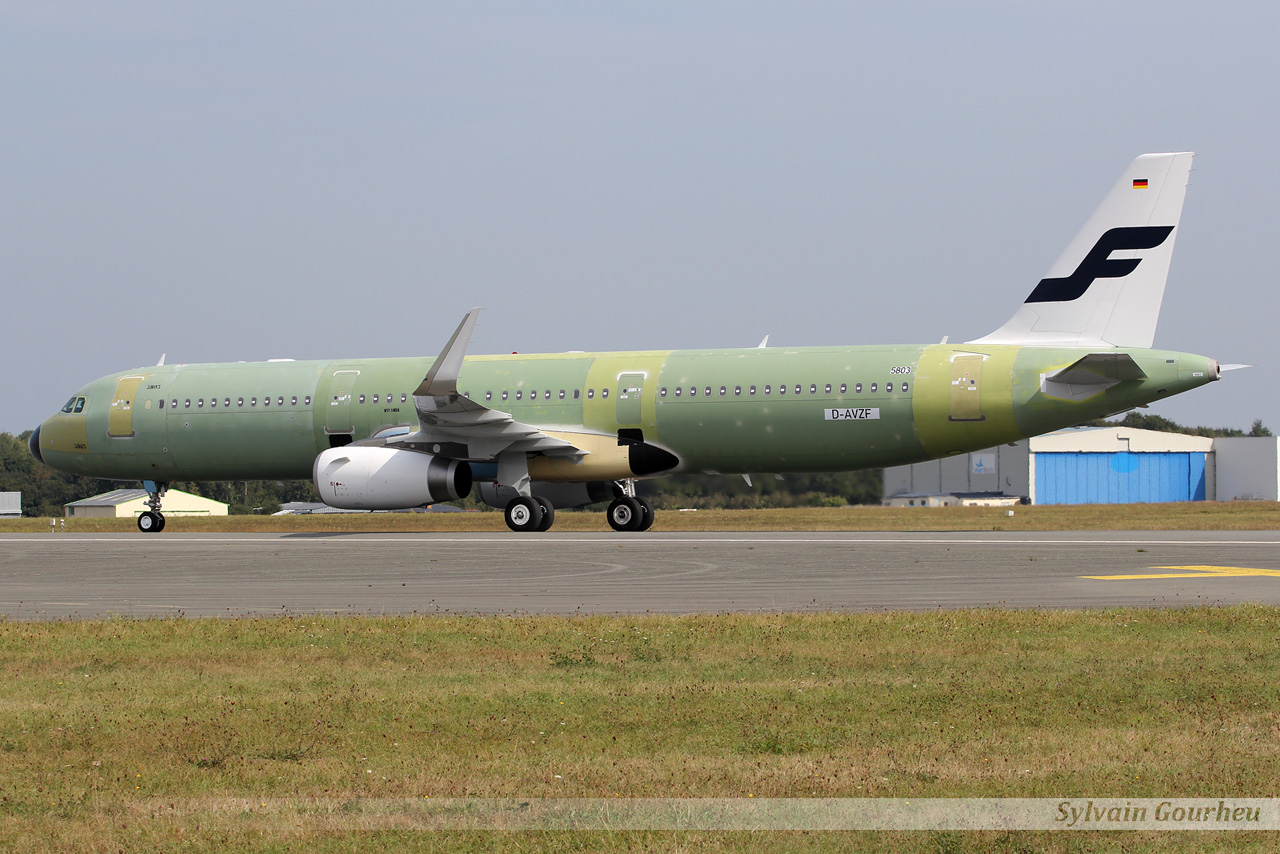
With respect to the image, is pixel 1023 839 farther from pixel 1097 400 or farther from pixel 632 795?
pixel 1097 400

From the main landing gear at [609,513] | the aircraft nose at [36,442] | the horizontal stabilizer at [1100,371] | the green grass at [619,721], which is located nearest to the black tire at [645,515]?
the main landing gear at [609,513]

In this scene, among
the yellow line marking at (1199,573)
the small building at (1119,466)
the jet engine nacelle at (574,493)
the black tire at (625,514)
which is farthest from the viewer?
the small building at (1119,466)

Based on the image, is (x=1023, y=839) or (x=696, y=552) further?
(x=696, y=552)

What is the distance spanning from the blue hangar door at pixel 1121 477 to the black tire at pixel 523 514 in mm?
37421

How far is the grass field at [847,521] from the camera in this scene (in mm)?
38406

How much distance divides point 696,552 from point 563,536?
20.4 feet

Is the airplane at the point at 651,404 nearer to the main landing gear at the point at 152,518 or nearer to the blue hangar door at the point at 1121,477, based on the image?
the main landing gear at the point at 152,518

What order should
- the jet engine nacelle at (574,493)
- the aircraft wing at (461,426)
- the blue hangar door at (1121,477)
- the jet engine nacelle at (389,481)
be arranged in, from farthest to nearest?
the blue hangar door at (1121,477) → the jet engine nacelle at (574,493) → the jet engine nacelle at (389,481) → the aircraft wing at (461,426)

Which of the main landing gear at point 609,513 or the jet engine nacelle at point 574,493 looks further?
the jet engine nacelle at point 574,493

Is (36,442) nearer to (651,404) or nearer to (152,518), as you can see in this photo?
(152,518)

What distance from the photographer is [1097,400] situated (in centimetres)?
2836

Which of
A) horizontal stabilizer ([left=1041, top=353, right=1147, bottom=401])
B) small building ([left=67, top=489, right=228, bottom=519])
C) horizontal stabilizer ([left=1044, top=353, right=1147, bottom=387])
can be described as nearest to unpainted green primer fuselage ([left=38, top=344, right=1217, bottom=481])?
horizontal stabilizer ([left=1041, top=353, right=1147, bottom=401])

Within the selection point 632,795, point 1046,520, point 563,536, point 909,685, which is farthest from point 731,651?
point 1046,520

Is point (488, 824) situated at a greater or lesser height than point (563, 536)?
greater
